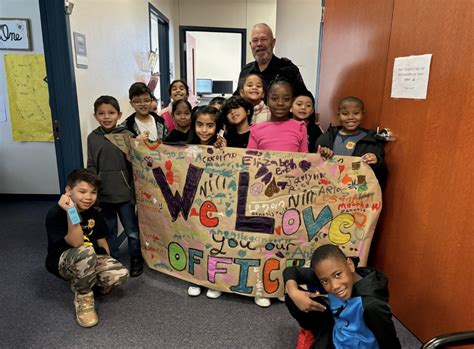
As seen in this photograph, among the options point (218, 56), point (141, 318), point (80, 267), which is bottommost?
point (141, 318)

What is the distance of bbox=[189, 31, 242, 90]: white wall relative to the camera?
8.91m

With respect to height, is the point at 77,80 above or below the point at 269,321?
above

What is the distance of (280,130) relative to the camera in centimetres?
208

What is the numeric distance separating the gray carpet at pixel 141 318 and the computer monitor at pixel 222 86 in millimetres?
6810

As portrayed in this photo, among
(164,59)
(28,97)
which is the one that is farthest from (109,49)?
(164,59)

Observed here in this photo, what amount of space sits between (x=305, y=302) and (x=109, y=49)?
254cm

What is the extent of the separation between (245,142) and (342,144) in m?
0.59

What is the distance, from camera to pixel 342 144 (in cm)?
207

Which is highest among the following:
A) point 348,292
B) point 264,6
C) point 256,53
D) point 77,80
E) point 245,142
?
point 264,6

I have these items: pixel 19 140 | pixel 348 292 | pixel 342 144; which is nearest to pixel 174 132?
pixel 342 144

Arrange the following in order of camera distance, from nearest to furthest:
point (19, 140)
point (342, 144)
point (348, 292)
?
point (348, 292) → point (342, 144) → point (19, 140)

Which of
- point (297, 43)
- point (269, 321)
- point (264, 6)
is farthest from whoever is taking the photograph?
point (264, 6)

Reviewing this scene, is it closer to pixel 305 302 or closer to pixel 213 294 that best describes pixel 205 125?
pixel 213 294

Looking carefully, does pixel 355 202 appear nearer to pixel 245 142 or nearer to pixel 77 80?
pixel 245 142
